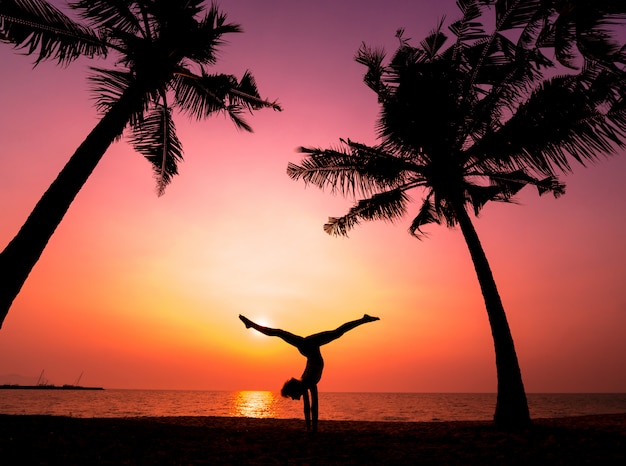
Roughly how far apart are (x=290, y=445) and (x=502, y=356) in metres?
4.73

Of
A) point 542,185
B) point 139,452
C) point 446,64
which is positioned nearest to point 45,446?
point 139,452

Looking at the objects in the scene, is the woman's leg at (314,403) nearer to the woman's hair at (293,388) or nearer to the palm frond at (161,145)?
the woman's hair at (293,388)

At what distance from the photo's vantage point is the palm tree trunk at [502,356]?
7273 mm

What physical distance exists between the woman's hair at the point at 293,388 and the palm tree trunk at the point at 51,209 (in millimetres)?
4246

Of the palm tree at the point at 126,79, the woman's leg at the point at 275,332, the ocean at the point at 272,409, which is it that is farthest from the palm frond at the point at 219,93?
the ocean at the point at 272,409

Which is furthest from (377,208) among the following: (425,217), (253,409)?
(253,409)

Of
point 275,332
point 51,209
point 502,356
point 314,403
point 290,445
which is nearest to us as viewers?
point 51,209

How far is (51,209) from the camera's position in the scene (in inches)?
201

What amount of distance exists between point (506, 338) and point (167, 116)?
911 centimetres

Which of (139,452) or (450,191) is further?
(450,191)

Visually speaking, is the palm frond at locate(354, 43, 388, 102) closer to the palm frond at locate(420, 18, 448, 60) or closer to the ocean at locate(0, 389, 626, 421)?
the palm frond at locate(420, 18, 448, 60)

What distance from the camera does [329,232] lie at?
12.5 metres

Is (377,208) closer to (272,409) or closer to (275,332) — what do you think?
(275,332)

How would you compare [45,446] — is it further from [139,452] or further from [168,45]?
[168,45]
